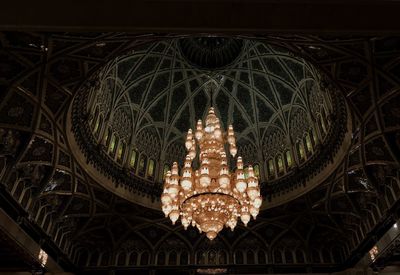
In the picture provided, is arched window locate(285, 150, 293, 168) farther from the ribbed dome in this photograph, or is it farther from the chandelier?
the chandelier

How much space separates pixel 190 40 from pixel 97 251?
11888mm

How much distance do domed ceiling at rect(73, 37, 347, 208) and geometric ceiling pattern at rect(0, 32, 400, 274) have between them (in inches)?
78.9

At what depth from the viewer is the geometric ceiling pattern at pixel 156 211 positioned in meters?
10.3

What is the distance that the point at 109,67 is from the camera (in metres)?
15.1

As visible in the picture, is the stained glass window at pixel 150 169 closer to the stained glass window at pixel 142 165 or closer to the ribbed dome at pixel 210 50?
the stained glass window at pixel 142 165

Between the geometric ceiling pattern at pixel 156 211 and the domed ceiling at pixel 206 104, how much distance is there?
78.9 inches

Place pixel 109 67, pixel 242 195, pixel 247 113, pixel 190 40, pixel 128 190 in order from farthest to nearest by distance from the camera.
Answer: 1. pixel 247 113
2. pixel 190 40
3. pixel 128 190
4. pixel 109 67
5. pixel 242 195

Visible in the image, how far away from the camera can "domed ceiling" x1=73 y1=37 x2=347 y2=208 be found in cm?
1664

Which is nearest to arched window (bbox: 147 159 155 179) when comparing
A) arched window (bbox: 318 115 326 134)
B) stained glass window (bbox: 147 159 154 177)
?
stained glass window (bbox: 147 159 154 177)

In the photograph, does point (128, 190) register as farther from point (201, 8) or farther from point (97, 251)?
point (201, 8)

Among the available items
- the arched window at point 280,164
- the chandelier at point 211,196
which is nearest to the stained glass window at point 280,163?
the arched window at point 280,164

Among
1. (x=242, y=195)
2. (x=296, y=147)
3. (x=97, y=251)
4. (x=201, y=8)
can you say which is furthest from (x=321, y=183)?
(x=201, y=8)

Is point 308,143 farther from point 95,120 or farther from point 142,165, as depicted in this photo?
point 95,120

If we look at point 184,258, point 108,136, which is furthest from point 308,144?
point 108,136
